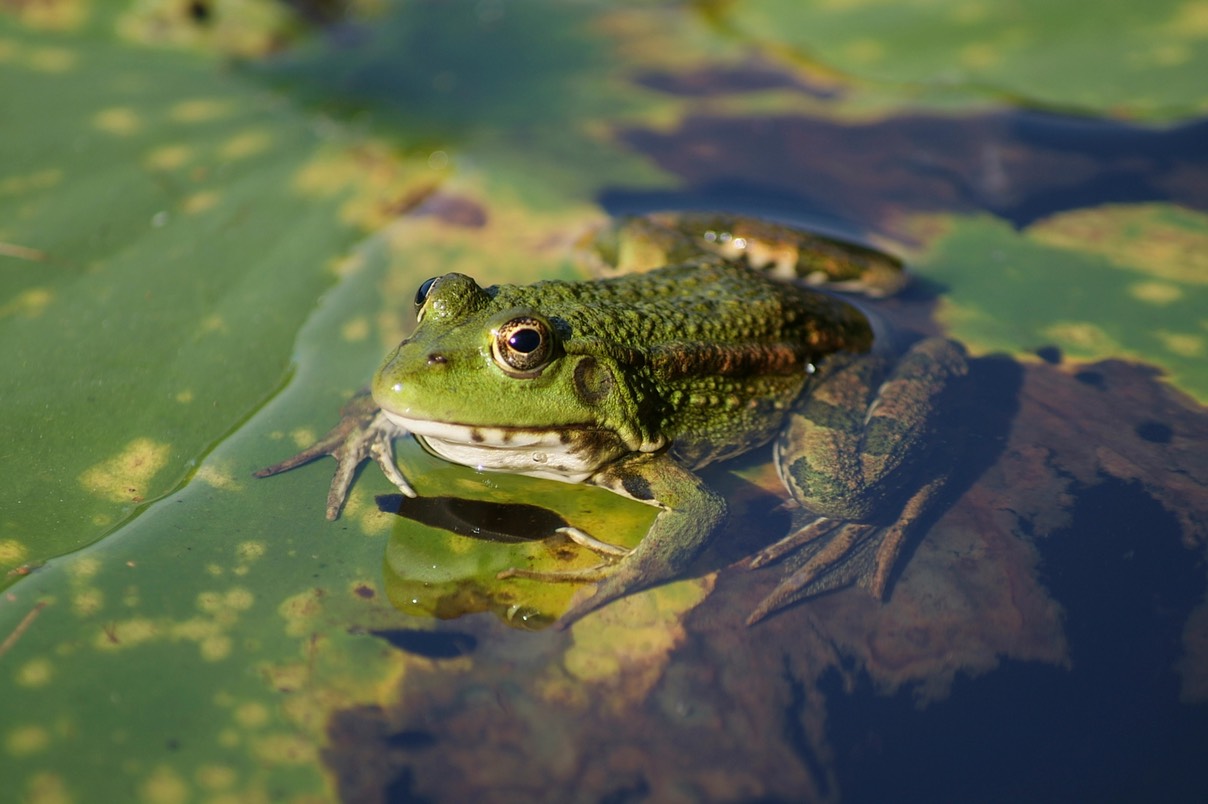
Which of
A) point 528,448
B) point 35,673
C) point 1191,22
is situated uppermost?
point 1191,22

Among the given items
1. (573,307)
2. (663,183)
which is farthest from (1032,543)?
(663,183)

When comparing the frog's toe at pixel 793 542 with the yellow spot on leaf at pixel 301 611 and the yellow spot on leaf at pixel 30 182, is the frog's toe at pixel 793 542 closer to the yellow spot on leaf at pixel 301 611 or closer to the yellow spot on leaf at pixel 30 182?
the yellow spot on leaf at pixel 301 611

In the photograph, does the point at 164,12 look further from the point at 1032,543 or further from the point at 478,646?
the point at 1032,543

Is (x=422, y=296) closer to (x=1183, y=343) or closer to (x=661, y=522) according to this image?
(x=661, y=522)

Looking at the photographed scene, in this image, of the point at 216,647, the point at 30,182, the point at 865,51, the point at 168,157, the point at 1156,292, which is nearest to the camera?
the point at 216,647

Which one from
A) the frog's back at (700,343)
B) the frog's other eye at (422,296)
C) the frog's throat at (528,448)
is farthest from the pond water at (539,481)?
the frog's other eye at (422,296)

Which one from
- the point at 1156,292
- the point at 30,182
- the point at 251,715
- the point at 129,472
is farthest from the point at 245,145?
the point at 1156,292

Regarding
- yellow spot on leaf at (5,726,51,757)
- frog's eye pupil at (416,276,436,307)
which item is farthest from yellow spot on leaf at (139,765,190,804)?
frog's eye pupil at (416,276,436,307)
